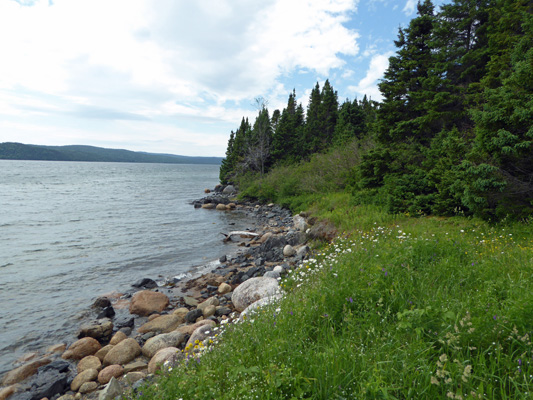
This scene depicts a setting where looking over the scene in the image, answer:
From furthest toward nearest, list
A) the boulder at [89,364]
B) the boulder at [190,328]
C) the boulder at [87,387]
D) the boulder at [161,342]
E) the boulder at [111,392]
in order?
the boulder at [190,328], the boulder at [161,342], the boulder at [89,364], the boulder at [87,387], the boulder at [111,392]

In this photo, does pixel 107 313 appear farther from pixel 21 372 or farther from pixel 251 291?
pixel 251 291

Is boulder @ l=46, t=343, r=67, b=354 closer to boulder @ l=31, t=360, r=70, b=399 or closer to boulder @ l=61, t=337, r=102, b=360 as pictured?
boulder @ l=61, t=337, r=102, b=360

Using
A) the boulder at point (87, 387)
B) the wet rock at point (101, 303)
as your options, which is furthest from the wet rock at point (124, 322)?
the boulder at point (87, 387)

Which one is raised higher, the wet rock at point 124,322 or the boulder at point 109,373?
the boulder at point 109,373

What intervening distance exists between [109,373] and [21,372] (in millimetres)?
2128

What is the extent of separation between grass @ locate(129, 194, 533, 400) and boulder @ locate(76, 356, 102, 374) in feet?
13.9

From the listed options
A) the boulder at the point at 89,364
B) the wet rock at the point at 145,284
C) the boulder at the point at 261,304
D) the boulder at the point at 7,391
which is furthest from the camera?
the wet rock at the point at 145,284

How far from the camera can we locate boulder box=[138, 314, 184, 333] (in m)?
7.88

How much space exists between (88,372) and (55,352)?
5.75ft

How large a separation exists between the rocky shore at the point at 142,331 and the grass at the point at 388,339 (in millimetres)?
1114

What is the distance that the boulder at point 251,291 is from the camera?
7875 mm

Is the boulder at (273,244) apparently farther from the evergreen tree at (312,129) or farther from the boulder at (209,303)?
the evergreen tree at (312,129)

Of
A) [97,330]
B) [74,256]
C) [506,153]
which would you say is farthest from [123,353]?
[506,153]

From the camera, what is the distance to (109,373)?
5973mm
